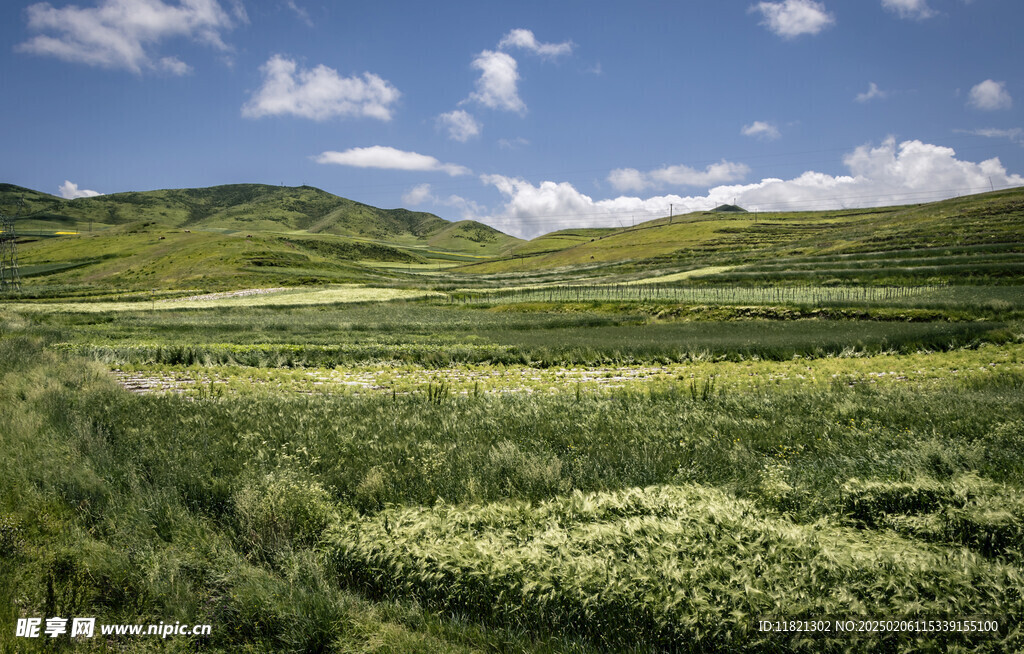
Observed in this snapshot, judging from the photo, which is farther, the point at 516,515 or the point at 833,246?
the point at 833,246

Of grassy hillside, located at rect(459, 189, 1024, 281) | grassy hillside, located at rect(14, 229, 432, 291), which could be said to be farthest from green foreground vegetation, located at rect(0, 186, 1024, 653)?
grassy hillside, located at rect(14, 229, 432, 291)

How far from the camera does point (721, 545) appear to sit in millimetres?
4520

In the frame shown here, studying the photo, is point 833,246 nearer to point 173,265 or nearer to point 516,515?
point 516,515

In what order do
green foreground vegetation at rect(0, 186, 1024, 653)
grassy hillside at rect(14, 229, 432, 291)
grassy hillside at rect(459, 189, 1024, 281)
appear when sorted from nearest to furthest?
green foreground vegetation at rect(0, 186, 1024, 653) < grassy hillside at rect(459, 189, 1024, 281) < grassy hillside at rect(14, 229, 432, 291)

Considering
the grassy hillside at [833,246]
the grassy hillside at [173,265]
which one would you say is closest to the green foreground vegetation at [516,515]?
the grassy hillside at [833,246]

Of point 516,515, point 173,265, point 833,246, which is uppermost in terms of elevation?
point 173,265

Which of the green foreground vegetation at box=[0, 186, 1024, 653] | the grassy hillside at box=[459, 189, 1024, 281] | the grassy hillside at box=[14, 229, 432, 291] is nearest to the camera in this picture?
the green foreground vegetation at box=[0, 186, 1024, 653]

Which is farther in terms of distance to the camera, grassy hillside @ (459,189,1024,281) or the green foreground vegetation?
grassy hillside @ (459,189,1024,281)

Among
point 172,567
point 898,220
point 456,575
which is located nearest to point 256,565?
point 172,567

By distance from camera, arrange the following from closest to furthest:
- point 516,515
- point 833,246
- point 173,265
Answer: point 516,515 < point 833,246 < point 173,265

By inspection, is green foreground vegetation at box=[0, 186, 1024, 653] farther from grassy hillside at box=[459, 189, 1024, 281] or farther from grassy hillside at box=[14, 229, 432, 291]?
grassy hillside at box=[14, 229, 432, 291]

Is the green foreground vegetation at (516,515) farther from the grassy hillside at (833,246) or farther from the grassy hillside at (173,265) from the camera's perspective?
the grassy hillside at (173,265)

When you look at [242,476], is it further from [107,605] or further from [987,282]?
[987,282]

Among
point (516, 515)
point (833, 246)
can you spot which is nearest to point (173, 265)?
point (516, 515)
